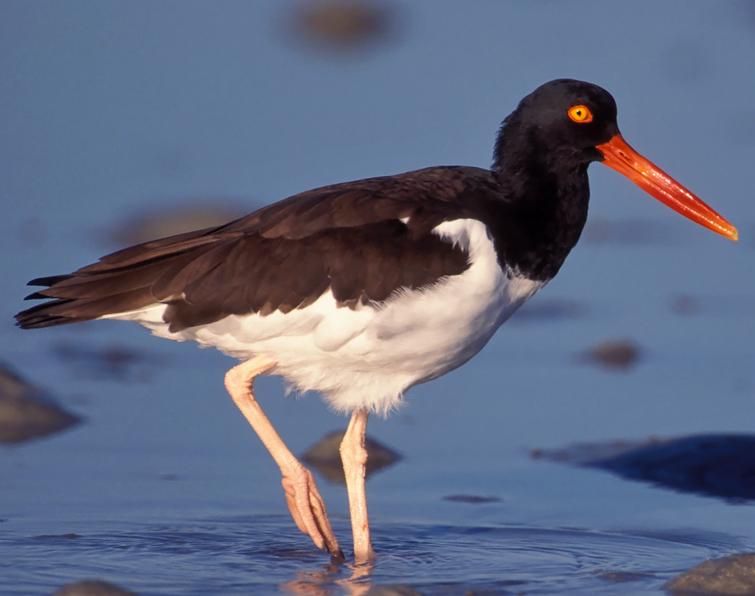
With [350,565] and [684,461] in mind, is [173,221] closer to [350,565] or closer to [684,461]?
[684,461]

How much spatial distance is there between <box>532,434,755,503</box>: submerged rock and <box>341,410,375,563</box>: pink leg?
45.6 inches

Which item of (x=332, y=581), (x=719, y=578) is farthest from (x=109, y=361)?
(x=719, y=578)

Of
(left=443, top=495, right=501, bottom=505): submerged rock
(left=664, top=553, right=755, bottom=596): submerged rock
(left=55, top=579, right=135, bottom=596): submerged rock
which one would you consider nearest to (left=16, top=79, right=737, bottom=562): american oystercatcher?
(left=443, top=495, right=501, bottom=505): submerged rock

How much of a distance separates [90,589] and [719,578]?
2111mm

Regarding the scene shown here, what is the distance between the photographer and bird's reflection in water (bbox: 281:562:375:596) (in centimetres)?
632

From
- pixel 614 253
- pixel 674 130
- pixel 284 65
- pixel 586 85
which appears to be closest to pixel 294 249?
pixel 586 85

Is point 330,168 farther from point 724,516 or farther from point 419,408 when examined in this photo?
point 724,516

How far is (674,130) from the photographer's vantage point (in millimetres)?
12445

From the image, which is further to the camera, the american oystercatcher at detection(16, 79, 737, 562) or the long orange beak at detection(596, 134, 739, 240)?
the long orange beak at detection(596, 134, 739, 240)

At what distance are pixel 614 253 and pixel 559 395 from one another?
7.00 ft

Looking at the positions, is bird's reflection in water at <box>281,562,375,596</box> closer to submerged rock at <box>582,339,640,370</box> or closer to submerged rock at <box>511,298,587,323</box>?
submerged rock at <box>582,339,640,370</box>

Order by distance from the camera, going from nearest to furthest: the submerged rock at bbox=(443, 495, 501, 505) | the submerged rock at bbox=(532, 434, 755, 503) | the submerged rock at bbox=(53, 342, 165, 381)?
the submerged rock at bbox=(443, 495, 501, 505) → the submerged rock at bbox=(532, 434, 755, 503) → the submerged rock at bbox=(53, 342, 165, 381)

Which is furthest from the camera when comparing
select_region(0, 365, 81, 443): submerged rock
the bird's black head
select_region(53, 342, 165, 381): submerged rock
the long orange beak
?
select_region(53, 342, 165, 381): submerged rock

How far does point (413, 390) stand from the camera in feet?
28.4
